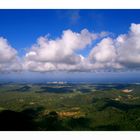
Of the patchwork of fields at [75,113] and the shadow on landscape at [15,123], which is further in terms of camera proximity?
the patchwork of fields at [75,113]

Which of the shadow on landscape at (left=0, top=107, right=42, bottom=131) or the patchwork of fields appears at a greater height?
the shadow on landscape at (left=0, top=107, right=42, bottom=131)

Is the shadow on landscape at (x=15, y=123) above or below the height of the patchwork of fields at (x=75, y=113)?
above

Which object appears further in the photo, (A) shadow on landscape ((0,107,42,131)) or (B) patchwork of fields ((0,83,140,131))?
(B) patchwork of fields ((0,83,140,131))

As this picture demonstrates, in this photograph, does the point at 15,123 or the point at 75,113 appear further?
the point at 75,113

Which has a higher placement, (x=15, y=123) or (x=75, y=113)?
(x=15, y=123)
